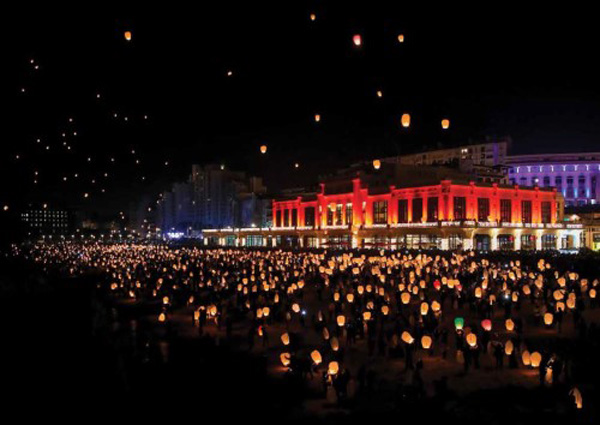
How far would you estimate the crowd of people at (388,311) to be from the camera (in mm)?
12125

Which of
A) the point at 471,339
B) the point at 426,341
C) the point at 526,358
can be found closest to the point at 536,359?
the point at 526,358

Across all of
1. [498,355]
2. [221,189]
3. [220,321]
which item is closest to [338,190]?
[221,189]

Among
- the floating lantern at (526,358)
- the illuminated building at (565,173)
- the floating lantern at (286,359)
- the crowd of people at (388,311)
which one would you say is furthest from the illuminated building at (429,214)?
the floating lantern at (286,359)

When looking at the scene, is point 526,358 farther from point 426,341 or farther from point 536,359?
point 426,341

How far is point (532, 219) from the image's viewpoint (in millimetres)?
50062

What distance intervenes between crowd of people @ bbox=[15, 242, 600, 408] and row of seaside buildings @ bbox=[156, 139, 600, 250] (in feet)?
33.6

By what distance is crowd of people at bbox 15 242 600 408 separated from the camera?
12.1 meters

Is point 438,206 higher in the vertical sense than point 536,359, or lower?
higher

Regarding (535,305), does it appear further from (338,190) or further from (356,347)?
(338,190)

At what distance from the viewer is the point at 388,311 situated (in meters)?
16.8

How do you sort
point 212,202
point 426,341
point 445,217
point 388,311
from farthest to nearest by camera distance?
point 212,202, point 445,217, point 388,311, point 426,341

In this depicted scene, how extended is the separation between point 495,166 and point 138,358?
6079 cm

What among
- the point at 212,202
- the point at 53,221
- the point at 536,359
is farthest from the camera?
the point at 53,221

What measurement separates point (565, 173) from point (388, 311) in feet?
206
